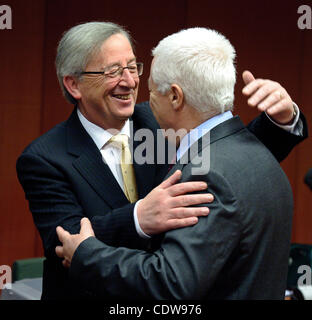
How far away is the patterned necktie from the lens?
6.52 feet

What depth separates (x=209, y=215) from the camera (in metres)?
1.39

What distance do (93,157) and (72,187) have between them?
0.43ft

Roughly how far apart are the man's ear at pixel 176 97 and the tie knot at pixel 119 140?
492 mm

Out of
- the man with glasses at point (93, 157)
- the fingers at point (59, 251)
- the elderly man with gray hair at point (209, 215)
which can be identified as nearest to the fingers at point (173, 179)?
the elderly man with gray hair at point (209, 215)

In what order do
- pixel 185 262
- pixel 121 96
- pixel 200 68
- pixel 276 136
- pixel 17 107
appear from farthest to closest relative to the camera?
1. pixel 17 107
2. pixel 121 96
3. pixel 276 136
4. pixel 200 68
5. pixel 185 262

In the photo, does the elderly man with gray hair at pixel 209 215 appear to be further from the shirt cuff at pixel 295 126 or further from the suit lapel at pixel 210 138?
the shirt cuff at pixel 295 126

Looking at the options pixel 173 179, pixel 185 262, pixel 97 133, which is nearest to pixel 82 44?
pixel 97 133

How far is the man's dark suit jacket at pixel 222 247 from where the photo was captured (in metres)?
1.38

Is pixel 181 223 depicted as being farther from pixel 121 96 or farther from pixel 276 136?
pixel 121 96
